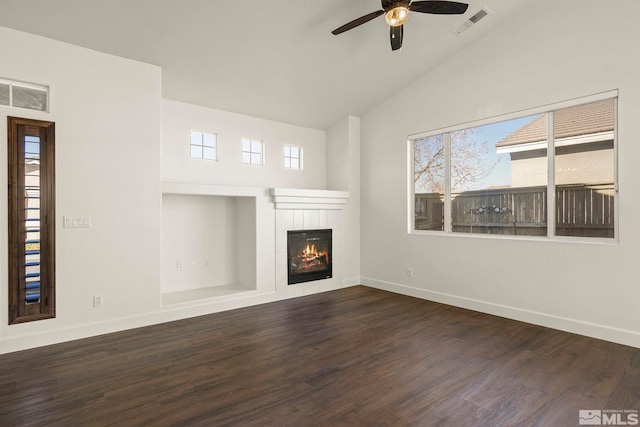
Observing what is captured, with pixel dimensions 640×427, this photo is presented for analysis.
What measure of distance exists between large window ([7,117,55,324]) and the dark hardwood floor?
0.48 metres

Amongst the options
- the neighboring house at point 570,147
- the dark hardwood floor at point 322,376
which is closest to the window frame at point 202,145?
the dark hardwood floor at point 322,376

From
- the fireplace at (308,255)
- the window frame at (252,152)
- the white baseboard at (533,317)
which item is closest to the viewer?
the white baseboard at (533,317)

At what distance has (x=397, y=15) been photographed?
3262 mm

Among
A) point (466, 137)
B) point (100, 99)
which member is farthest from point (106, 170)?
point (466, 137)

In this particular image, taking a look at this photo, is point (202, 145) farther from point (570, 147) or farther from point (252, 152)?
point (570, 147)

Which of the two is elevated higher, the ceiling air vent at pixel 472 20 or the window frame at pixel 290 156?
the ceiling air vent at pixel 472 20

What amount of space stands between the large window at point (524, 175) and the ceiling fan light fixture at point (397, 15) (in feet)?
6.45

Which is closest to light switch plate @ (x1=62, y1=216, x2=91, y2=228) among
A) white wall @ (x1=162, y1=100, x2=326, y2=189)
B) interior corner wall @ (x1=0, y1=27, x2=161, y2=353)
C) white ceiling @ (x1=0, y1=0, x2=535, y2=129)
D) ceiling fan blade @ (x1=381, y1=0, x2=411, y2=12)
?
interior corner wall @ (x1=0, y1=27, x2=161, y2=353)

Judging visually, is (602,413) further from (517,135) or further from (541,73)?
(541,73)

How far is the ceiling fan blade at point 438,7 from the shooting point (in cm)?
316

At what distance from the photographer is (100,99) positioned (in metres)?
3.67

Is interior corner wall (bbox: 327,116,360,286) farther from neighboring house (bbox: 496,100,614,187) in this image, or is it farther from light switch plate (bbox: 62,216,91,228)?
light switch plate (bbox: 62,216,91,228)

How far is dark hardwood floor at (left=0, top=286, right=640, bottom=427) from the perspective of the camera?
2.23 metres

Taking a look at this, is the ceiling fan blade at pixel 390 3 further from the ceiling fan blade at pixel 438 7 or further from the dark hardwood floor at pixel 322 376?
the dark hardwood floor at pixel 322 376
